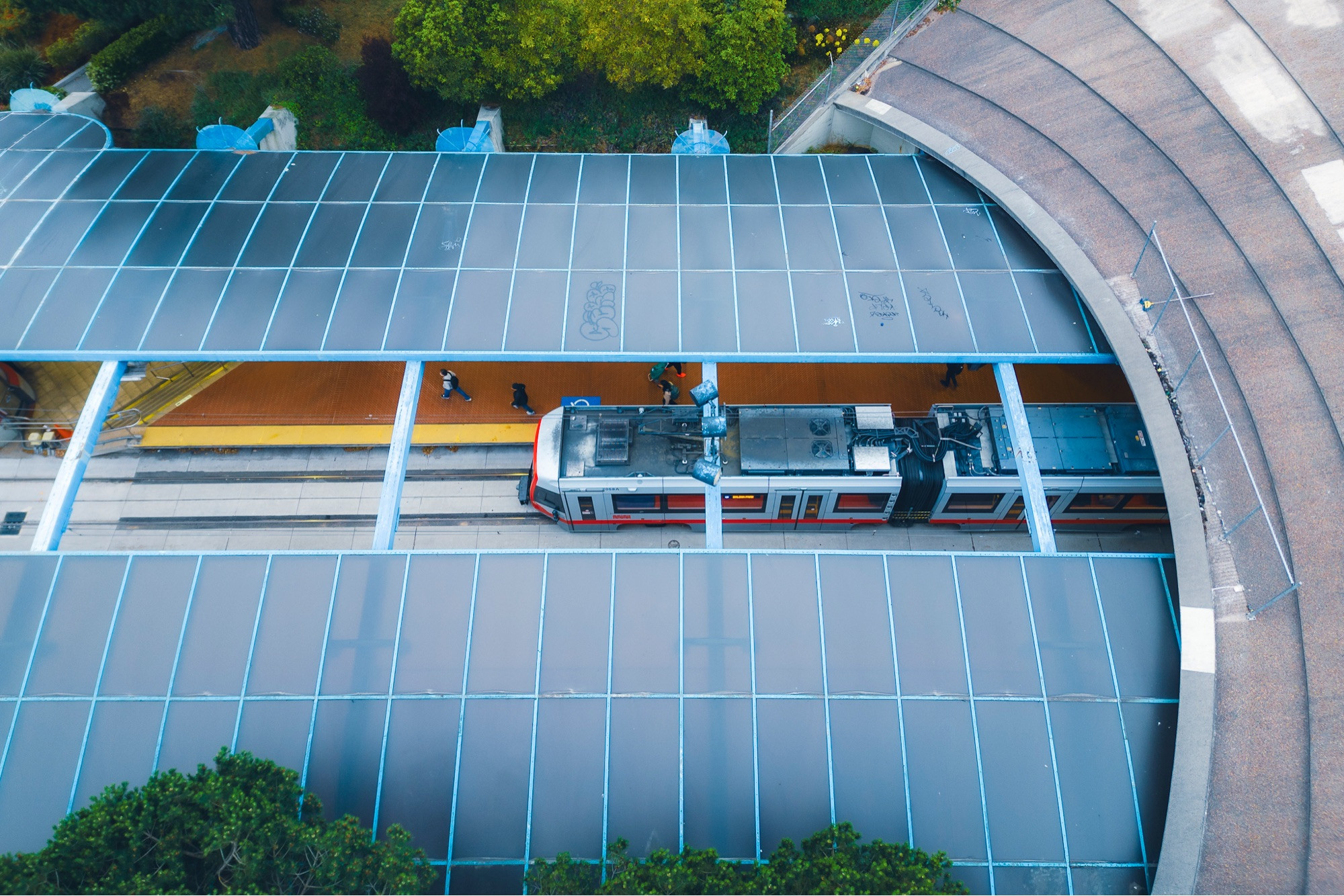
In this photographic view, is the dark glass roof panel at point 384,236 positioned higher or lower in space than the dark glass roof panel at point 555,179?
lower

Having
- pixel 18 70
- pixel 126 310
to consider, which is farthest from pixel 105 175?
pixel 18 70

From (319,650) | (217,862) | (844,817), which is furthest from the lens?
(319,650)

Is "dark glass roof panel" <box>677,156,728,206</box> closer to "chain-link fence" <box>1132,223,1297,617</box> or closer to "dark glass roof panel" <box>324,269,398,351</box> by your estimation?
"dark glass roof panel" <box>324,269,398,351</box>

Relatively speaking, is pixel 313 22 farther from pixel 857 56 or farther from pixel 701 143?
pixel 857 56

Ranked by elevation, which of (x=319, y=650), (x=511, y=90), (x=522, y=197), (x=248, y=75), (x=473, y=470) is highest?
(x=248, y=75)

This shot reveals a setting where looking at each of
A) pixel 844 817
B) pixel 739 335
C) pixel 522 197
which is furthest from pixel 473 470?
pixel 844 817

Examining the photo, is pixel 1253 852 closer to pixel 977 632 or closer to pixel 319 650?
pixel 977 632

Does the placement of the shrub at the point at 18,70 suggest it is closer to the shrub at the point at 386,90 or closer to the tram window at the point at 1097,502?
the shrub at the point at 386,90

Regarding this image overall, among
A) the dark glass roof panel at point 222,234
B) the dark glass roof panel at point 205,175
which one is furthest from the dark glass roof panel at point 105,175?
the dark glass roof panel at point 222,234
